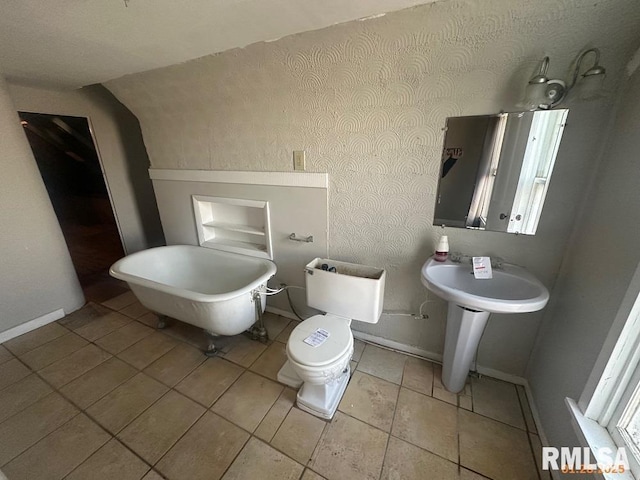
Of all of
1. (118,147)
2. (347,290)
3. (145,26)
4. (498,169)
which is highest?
(145,26)

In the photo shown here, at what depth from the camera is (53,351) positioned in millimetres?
1854

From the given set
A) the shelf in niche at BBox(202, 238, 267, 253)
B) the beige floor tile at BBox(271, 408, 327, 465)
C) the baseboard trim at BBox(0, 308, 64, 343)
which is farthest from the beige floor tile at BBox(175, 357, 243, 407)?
the baseboard trim at BBox(0, 308, 64, 343)

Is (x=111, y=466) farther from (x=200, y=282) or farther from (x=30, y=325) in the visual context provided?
(x=30, y=325)

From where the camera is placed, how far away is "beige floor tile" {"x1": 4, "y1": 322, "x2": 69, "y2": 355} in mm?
1887

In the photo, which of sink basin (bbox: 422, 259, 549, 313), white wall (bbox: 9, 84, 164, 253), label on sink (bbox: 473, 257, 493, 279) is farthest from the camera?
white wall (bbox: 9, 84, 164, 253)

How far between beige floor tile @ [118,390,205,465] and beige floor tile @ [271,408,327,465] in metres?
0.50

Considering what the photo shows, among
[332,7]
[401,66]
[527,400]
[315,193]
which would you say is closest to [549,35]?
[401,66]

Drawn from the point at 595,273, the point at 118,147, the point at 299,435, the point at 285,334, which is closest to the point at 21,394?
the point at 285,334

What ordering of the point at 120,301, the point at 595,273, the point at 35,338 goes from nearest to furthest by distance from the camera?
the point at 595,273 < the point at 35,338 < the point at 120,301

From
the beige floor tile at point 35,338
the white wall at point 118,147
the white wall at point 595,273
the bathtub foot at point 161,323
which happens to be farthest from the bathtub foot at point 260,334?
the white wall at point 118,147

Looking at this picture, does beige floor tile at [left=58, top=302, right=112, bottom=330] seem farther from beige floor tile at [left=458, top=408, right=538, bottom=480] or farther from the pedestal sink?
beige floor tile at [left=458, top=408, right=538, bottom=480]

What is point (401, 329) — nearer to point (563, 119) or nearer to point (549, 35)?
point (563, 119)

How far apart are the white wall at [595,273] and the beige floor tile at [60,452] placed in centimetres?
226

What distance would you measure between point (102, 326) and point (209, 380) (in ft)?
4.16
